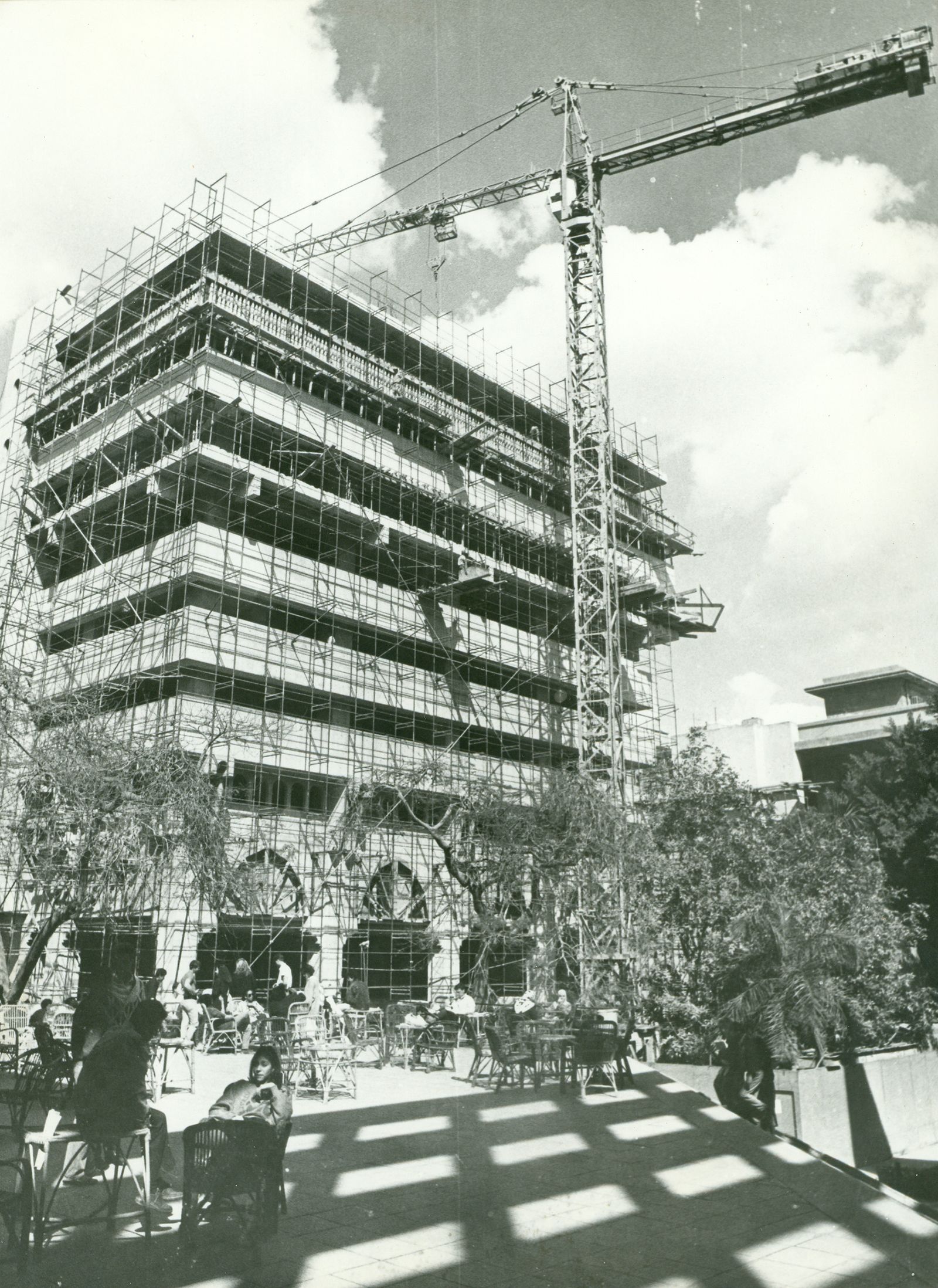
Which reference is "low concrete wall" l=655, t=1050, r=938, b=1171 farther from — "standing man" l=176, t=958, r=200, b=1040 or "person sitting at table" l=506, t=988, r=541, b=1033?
"standing man" l=176, t=958, r=200, b=1040

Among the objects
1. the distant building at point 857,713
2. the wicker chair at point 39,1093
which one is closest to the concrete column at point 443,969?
the distant building at point 857,713

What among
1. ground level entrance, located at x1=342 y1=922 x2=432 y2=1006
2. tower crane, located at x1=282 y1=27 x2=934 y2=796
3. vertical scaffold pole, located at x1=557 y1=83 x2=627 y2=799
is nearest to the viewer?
ground level entrance, located at x1=342 y1=922 x2=432 y2=1006

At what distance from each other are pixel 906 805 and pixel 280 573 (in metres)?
14.6

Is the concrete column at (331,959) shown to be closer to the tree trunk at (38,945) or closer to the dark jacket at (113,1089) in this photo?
the tree trunk at (38,945)

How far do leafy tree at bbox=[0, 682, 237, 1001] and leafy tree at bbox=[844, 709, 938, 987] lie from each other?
1171 centimetres

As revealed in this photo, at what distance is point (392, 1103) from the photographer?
9406 millimetres

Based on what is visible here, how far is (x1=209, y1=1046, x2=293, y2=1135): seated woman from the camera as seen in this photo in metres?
5.46

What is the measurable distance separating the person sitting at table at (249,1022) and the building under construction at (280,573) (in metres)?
2.05

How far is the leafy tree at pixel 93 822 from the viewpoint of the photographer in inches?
498

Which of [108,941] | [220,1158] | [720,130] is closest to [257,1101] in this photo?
[220,1158]

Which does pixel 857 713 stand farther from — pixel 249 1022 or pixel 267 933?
pixel 249 1022

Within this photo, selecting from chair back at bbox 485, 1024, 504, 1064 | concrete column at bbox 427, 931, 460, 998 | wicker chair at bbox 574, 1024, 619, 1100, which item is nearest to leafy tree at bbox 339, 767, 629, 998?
wicker chair at bbox 574, 1024, 619, 1100

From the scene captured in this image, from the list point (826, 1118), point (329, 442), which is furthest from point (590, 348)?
point (826, 1118)

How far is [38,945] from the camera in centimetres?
1251
